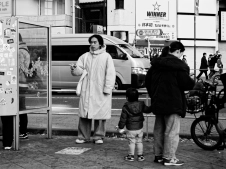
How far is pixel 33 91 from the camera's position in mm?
7590

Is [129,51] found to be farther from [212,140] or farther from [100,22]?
[100,22]

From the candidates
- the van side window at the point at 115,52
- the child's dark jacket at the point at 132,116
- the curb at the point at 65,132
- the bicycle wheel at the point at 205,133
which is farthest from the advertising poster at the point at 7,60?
the van side window at the point at 115,52

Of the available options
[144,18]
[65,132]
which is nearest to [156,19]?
[144,18]

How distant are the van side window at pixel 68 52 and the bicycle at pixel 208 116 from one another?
12341 millimetres

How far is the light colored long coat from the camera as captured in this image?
24.0 feet

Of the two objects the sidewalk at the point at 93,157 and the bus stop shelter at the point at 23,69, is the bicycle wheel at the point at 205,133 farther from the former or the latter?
the bus stop shelter at the point at 23,69

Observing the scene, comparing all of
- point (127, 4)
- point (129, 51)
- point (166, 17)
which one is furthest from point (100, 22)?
point (129, 51)

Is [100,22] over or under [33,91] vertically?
over

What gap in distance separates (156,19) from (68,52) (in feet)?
59.0

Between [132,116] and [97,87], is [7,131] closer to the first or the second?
[97,87]

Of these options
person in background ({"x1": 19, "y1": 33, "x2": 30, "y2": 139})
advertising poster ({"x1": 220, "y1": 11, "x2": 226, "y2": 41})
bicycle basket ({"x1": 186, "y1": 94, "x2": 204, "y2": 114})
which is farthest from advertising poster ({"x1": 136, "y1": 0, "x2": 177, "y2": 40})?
bicycle basket ({"x1": 186, "y1": 94, "x2": 204, "y2": 114})

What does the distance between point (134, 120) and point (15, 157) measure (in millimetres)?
1842

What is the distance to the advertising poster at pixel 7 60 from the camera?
676 cm

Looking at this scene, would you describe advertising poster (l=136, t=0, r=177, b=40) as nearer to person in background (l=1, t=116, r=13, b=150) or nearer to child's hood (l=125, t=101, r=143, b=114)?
person in background (l=1, t=116, r=13, b=150)
